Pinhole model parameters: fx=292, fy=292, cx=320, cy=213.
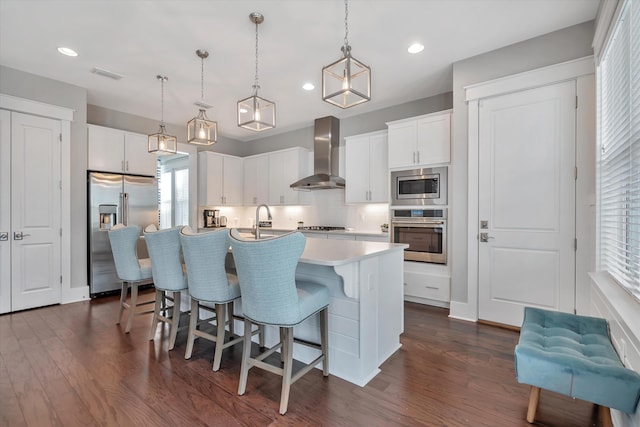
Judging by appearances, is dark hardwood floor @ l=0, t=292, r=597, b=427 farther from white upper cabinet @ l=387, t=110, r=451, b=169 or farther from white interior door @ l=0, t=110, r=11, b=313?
white upper cabinet @ l=387, t=110, r=451, b=169

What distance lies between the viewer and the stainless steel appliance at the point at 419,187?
3.59 m

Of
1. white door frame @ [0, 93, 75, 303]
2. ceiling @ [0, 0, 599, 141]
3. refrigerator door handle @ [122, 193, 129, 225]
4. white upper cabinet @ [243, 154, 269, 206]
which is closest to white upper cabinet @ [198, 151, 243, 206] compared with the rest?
white upper cabinet @ [243, 154, 269, 206]

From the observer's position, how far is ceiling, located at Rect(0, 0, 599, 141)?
2379 mm

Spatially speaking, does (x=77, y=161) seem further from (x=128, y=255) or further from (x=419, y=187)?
(x=419, y=187)

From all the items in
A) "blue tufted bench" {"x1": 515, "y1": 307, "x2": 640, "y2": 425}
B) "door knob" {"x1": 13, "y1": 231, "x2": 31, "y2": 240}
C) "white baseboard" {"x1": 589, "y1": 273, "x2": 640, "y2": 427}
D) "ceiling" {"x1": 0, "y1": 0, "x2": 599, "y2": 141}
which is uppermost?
"ceiling" {"x1": 0, "y1": 0, "x2": 599, "y2": 141}

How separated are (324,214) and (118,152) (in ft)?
11.2

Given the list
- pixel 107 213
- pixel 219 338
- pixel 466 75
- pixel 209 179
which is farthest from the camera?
pixel 209 179

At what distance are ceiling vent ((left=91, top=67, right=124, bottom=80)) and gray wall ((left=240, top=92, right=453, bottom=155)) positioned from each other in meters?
2.96

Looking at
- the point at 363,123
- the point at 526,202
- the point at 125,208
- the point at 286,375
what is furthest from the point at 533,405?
the point at 125,208

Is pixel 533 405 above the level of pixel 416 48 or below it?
below

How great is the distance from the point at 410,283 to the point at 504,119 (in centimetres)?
217

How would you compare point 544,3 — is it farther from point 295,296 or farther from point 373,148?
point 295,296

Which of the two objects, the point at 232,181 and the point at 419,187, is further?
the point at 232,181

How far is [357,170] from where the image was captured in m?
4.55
